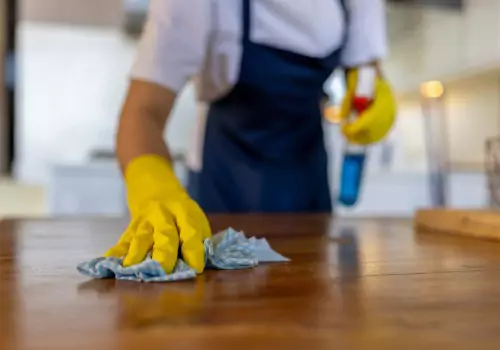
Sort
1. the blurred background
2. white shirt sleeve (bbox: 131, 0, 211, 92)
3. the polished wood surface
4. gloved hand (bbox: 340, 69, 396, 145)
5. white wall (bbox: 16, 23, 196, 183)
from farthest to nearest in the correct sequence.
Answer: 1. white wall (bbox: 16, 23, 196, 183)
2. the blurred background
3. gloved hand (bbox: 340, 69, 396, 145)
4. white shirt sleeve (bbox: 131, 0, 211, 92)
5. the polished wood surface

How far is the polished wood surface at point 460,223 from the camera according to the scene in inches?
29.3

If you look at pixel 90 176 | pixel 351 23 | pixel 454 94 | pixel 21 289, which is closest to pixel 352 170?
pixel 351 23

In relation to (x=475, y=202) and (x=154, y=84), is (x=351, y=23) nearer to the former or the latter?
(x=154, y=84)

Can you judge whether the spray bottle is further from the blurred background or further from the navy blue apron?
the blurred background

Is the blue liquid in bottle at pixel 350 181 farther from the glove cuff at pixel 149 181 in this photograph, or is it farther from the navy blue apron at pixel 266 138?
the glove cuff at pixel 149 181

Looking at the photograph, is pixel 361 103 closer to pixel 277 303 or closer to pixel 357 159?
pixel 357 159

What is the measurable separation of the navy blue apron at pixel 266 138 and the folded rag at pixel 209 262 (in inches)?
19.6

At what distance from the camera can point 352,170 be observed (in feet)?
3.57

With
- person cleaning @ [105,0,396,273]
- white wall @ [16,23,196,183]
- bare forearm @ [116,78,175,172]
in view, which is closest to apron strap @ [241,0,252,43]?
person cleaning @ [105,0,396,273]

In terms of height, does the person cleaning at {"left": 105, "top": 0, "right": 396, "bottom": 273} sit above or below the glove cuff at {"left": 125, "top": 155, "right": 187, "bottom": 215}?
above

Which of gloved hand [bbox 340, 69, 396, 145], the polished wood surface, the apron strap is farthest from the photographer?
gloved hand [bbox 340, 69, 396, 145]

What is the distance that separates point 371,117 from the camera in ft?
3.67

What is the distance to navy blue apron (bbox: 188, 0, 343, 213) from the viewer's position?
1.04 m

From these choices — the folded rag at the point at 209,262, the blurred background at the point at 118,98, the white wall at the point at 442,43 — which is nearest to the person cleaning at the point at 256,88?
the folded rag at the point at 209,262
